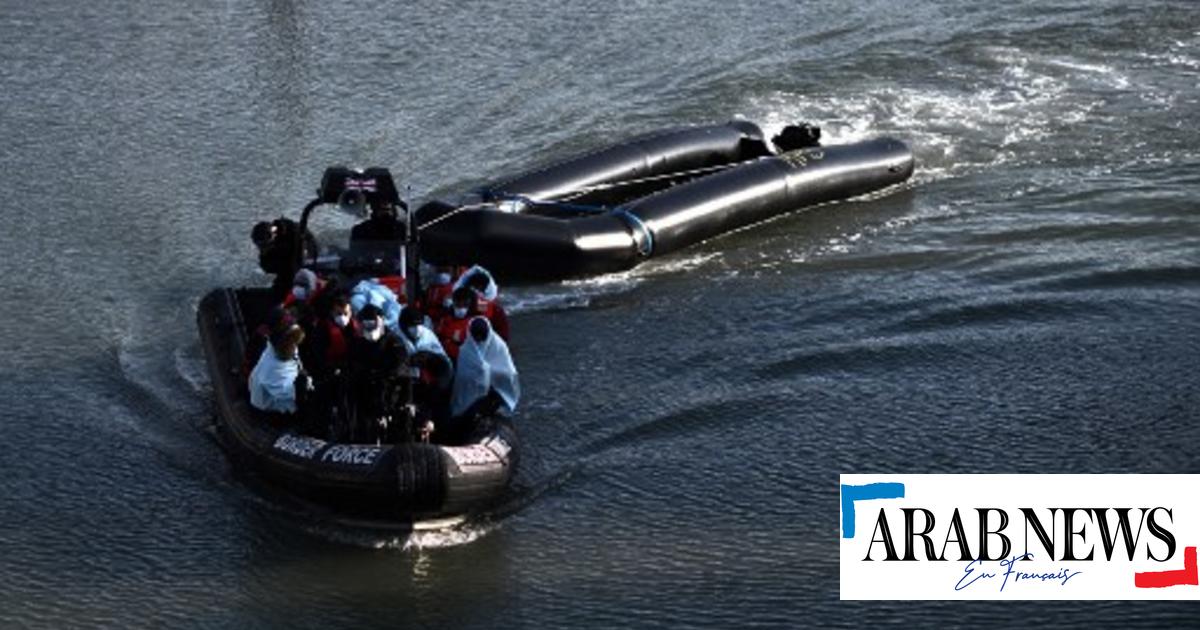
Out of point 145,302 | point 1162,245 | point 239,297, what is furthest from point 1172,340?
point 145,302

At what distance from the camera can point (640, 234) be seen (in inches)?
742

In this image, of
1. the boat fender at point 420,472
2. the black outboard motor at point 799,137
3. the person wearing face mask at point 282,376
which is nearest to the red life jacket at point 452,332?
the person wearing face mask at point 282,376

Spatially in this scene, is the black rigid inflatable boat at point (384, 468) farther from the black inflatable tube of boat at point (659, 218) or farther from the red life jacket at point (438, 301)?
the black inflatable tube of boat at point (659, 218)

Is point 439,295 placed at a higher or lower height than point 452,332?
higher

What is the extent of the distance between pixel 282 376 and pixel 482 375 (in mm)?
1248

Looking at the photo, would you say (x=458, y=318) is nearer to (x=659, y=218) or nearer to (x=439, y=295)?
(x=439, y=295)

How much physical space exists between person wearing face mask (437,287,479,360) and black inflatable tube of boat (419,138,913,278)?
287 cm

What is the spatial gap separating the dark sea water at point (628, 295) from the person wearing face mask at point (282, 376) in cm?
63

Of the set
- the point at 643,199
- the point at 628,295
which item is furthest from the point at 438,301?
the point at 643,199

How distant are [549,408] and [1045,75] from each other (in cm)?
947

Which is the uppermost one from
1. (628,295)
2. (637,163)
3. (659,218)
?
(637,163)

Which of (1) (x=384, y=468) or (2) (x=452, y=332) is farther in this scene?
(2) (x=452, y=332)

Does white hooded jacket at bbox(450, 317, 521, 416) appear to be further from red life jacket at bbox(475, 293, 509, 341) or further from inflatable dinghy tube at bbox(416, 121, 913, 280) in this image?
inflatable dinghy tube at bbox(416, 121, 913, 280)

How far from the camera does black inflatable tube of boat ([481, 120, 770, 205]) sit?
19.6 metres
